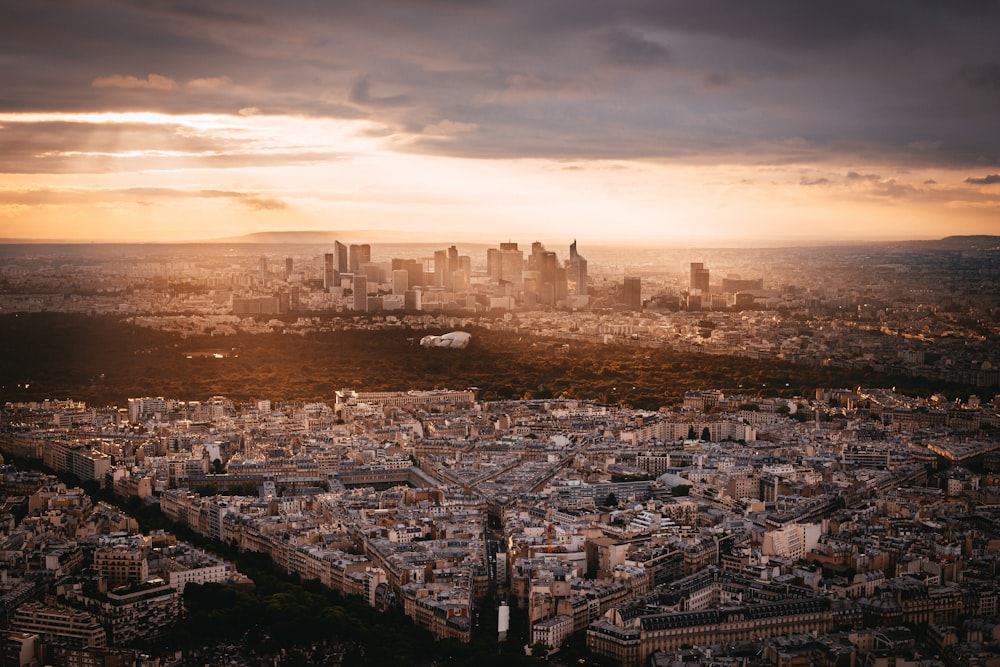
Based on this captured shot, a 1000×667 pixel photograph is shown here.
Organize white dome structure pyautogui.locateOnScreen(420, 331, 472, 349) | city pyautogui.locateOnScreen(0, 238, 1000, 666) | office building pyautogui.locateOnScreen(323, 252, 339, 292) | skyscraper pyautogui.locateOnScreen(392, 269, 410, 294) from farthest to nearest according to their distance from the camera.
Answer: office building pyautogui.locateOnScreen(323, 252, 339, 292), skyscraper pyautogui.locateOnScreen(392, 269, 410, 294), white dome structure pyautogui.locateOnScreen(420, 331, 472, 349), city pyautogui.locateOnScreen(0, 238, 1000, 666)

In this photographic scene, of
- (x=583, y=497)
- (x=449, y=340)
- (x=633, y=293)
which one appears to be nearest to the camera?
(x=583, y=497)

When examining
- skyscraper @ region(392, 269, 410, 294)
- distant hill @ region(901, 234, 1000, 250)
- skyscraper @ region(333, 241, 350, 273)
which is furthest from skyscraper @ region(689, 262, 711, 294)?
distant hill @ region(901, 234, 1000, 250)

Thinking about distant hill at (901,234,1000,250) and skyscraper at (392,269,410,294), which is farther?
skyscraper at (392,269,410,294)

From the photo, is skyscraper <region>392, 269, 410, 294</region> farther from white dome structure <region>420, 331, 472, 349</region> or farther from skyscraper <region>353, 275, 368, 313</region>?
white dome structure <region>420, 331, 472, 349</region>

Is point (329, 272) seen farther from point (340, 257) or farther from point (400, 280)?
point (400, 280)

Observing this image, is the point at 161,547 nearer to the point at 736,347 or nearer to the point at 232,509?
the point at 232,509

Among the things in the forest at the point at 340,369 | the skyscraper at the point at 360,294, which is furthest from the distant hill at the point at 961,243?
the skyscraper at the point at 360,294

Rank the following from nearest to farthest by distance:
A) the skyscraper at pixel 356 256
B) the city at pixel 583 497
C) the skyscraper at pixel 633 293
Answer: the city at pixel 583 497 → the skyscraper at pixel 633 293 → the skyscraper at pixel 356 256

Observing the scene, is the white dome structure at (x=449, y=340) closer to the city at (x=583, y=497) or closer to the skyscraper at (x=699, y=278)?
A: the city at (x=583, y=497)

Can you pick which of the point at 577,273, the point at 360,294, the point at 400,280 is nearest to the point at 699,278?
the point at 577,273
